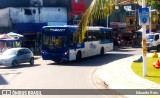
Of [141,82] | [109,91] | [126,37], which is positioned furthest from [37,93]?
[126,37]

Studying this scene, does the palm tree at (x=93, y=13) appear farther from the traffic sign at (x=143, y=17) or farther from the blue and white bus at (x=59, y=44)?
the blue and white bus at (x=59, y=44)

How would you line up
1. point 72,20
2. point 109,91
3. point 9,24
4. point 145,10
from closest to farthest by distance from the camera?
point 109,91, point 145,10, point 9,24, point 72,20

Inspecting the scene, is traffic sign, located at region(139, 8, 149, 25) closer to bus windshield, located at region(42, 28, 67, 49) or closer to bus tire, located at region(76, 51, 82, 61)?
bus windshield, located at region(42, 28, 67, 49)

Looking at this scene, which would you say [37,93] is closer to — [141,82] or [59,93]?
[59,93]

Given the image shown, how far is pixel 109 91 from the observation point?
16344 mm

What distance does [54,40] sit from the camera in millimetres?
30500

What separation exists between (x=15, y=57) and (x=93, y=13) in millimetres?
16668

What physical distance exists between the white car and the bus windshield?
5.18 ft

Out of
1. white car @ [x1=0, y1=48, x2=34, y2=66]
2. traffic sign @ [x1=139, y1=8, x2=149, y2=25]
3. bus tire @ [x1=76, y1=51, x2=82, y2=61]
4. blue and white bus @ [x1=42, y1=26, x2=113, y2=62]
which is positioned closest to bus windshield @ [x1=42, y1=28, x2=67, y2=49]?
blue and white bus @ [x1=42, y1=26, x2=113, y2=62]

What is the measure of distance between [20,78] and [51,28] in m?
10.0

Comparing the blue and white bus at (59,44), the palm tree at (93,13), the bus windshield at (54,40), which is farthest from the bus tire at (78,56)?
the palm tree at (93,13)

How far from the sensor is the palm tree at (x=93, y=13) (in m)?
13.1

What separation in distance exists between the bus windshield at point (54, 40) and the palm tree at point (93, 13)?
16.4 m

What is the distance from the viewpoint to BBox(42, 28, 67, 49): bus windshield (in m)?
30.2
